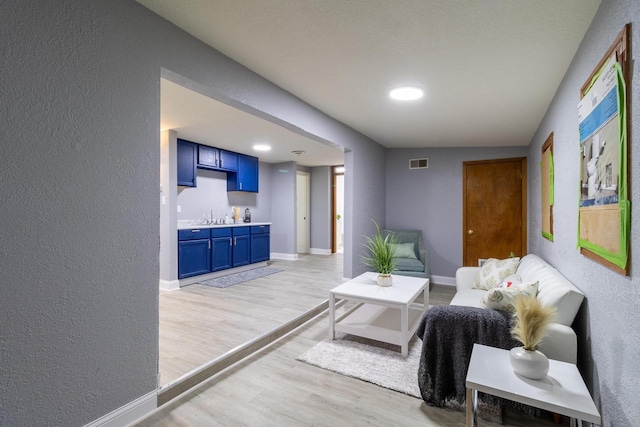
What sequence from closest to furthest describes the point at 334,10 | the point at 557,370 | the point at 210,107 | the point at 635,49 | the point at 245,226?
the point at 635,49
the point at 557,370
the point at 334,10
the point at 210,107
the point at 245,226

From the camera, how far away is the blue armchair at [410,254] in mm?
4489

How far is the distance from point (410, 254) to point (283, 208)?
3.56 m

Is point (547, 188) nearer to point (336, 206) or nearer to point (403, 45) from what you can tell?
point (403, 45)

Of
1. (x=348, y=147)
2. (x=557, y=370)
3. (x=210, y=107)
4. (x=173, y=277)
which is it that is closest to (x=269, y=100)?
(x=210, y=107)

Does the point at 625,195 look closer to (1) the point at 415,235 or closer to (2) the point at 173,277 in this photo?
(1) the point at 415,235

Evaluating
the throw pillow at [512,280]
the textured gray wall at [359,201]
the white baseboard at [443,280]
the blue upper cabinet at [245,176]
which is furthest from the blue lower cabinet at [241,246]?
the throw pillow at [512,280]

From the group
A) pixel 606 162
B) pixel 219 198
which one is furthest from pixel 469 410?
pixel 219 198

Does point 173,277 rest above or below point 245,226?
below

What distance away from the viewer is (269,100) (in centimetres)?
265

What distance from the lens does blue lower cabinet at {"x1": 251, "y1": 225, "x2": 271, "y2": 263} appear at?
6.13 metres

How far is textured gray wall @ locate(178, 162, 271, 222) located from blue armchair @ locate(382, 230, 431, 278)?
3227 mm

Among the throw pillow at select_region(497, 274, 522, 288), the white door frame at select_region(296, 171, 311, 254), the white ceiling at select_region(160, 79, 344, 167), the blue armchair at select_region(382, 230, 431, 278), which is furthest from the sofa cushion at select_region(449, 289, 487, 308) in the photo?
the white door frame at select_region(296, 171, 311, 254)

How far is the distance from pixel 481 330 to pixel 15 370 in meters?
2.23

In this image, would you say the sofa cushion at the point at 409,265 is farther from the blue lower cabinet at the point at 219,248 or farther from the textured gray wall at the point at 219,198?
the textured gray wall at the point at 219,198
